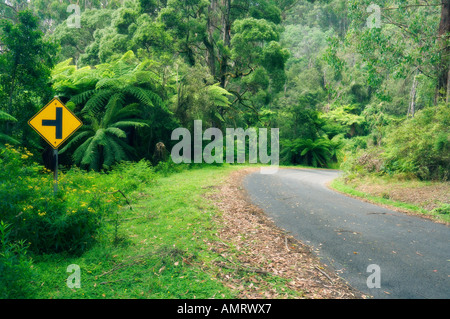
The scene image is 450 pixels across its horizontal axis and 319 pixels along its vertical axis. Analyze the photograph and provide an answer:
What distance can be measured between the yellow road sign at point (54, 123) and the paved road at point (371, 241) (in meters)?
4.61

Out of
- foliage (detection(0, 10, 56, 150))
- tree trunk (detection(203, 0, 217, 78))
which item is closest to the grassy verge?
foliage (detection(0, 10, 56, 150))

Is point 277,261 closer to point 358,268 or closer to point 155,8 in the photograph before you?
point 358,268

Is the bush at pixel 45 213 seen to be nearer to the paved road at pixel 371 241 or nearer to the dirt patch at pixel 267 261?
the dirt patch at pixel 267 261

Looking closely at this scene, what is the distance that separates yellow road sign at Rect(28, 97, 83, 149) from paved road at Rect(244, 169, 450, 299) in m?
4.61

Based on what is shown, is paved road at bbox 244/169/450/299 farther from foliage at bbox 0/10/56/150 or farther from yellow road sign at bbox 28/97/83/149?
foliage at bbox 0/10/56/150

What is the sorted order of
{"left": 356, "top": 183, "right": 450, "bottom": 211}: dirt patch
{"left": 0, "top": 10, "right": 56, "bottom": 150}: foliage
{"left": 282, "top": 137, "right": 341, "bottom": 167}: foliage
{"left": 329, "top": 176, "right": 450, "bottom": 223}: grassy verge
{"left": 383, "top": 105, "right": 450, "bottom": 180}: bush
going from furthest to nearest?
{"left": 282, "top": 137, "right": 341, "bottom": 167}: foliage < {"left": 383, "top": 105, "right": 450, "bottom": 180}: bush < {"left": 356, "top": 183, "right": 450, "bottom": 211}: dirt patch < {"left": 0, "top": 10, "right": 56, "bottom": 150}: foliage < {"left": 329, "top": 176, "right": 450, "bottom": 223}: grassy verge

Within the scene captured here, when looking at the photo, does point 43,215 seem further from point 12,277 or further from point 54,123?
point 54,123

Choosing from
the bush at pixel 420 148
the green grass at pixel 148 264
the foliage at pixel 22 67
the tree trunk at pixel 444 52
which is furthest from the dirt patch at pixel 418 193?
the foliage at pixel 22 67

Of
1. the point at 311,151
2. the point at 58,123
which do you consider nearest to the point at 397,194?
the point at 58,123

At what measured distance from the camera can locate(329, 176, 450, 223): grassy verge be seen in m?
7.68

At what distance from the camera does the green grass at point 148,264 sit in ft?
11.4

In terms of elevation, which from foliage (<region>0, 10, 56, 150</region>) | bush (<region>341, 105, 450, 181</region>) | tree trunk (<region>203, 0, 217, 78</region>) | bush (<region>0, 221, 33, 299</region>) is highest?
tree trunk (<region>203, 0, 217, 78</region>)

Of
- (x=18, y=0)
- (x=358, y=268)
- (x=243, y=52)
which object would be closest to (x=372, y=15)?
(x=243, y=52)

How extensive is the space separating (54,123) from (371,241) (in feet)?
19.6
